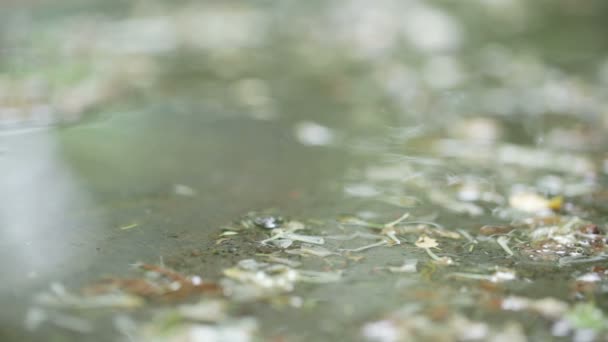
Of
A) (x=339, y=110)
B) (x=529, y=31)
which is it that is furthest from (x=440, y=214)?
(x=529, y=31)

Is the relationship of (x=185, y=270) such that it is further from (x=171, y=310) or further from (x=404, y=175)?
(x=404, y=175)

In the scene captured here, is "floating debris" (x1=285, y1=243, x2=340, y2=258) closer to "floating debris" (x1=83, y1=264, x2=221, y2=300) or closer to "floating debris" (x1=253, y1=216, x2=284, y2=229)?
"floating debris" (x1=253, y1=216, x2=284, y2=229)

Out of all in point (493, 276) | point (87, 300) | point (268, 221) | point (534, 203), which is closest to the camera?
point (87, 300)

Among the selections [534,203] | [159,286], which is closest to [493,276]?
[534,203]

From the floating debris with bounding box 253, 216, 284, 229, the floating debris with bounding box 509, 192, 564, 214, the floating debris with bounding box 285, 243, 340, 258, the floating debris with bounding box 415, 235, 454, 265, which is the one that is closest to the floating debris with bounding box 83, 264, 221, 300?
the floating debris with bounding box 285, 243, 340, 258

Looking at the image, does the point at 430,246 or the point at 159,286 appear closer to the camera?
the point at 159,286

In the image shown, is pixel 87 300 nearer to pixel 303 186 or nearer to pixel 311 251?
pixel 311 251

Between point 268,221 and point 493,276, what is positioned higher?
point 268,221

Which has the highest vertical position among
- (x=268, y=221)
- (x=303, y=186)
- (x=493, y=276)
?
Result: (x=303, y=186)
